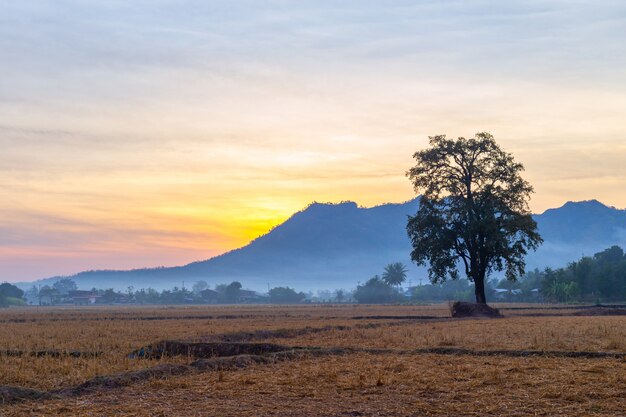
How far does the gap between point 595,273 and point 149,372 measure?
131 meters

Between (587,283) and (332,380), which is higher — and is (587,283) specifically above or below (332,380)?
above

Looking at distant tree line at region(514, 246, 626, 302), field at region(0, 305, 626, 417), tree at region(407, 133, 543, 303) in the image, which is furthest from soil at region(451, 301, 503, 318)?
distant tree line at region(514, 246, 626, 302)

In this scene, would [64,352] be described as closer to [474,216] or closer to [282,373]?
[282,373]

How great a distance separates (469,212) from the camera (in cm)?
6444

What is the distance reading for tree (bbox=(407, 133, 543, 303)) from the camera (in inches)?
2532

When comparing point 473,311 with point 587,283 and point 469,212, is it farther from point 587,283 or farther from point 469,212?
point 587,283

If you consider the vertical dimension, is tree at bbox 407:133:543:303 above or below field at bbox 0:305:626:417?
above

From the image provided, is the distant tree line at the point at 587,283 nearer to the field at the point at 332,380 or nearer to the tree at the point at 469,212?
the tree at the point at 469,212

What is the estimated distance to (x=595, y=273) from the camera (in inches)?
5487

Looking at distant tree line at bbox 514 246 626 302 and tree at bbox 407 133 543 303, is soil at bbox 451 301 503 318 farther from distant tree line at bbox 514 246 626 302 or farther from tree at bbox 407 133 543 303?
distant tree line at bbox 514 246 626 302

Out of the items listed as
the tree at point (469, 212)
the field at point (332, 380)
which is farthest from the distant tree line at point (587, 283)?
the field at point (332, 380)

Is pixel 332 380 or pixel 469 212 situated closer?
pixel 332 380

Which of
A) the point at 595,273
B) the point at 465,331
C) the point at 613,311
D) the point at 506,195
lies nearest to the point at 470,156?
the point at 506,195

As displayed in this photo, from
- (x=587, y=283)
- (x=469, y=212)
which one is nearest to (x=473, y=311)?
(x=469, y=212)
